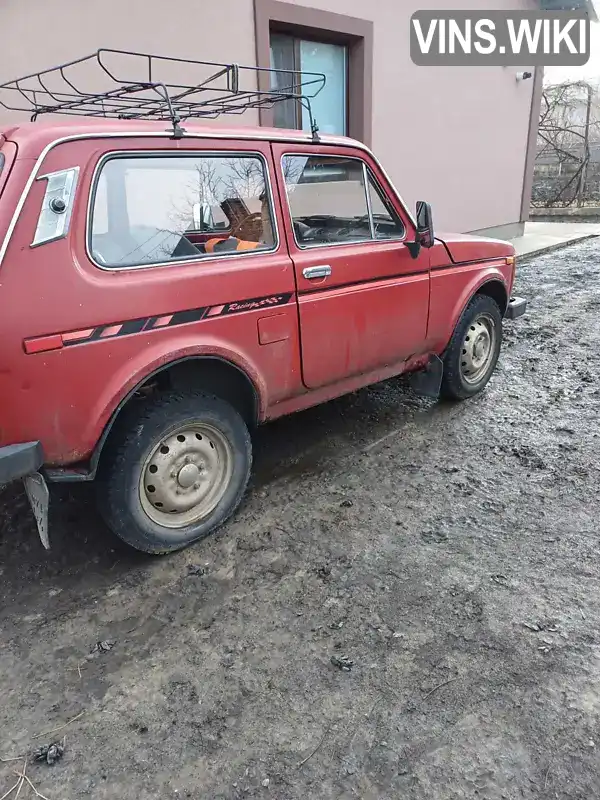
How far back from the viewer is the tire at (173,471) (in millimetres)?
2793

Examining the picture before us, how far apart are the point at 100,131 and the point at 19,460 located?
55.4 inches

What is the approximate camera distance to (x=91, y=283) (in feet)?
8.18

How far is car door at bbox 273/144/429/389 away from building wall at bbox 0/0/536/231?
128 inches

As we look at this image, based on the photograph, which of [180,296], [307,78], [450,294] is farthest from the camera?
[307,78]

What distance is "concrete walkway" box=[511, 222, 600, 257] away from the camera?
11578 millimetres

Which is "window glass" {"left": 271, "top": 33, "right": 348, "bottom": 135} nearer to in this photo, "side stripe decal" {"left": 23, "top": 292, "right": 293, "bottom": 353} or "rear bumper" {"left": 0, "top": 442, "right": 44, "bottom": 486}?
"side stripe decal" {"left": 23, "top": 292, "right": 293, "bottom": 353}

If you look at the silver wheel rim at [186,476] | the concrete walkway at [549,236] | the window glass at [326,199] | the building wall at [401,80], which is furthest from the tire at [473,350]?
the concrete walkway at [549,236]

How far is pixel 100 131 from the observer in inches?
101

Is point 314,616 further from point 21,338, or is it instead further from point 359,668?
point 21,338

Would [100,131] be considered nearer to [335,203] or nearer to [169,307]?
[169,307]

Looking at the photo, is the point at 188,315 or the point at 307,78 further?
the point at 307,78

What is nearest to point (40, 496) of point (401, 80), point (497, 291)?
point (497, 291)

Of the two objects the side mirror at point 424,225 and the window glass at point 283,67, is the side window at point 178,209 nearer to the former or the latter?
the side mirror at point 424,225

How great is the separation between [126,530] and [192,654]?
70cm
